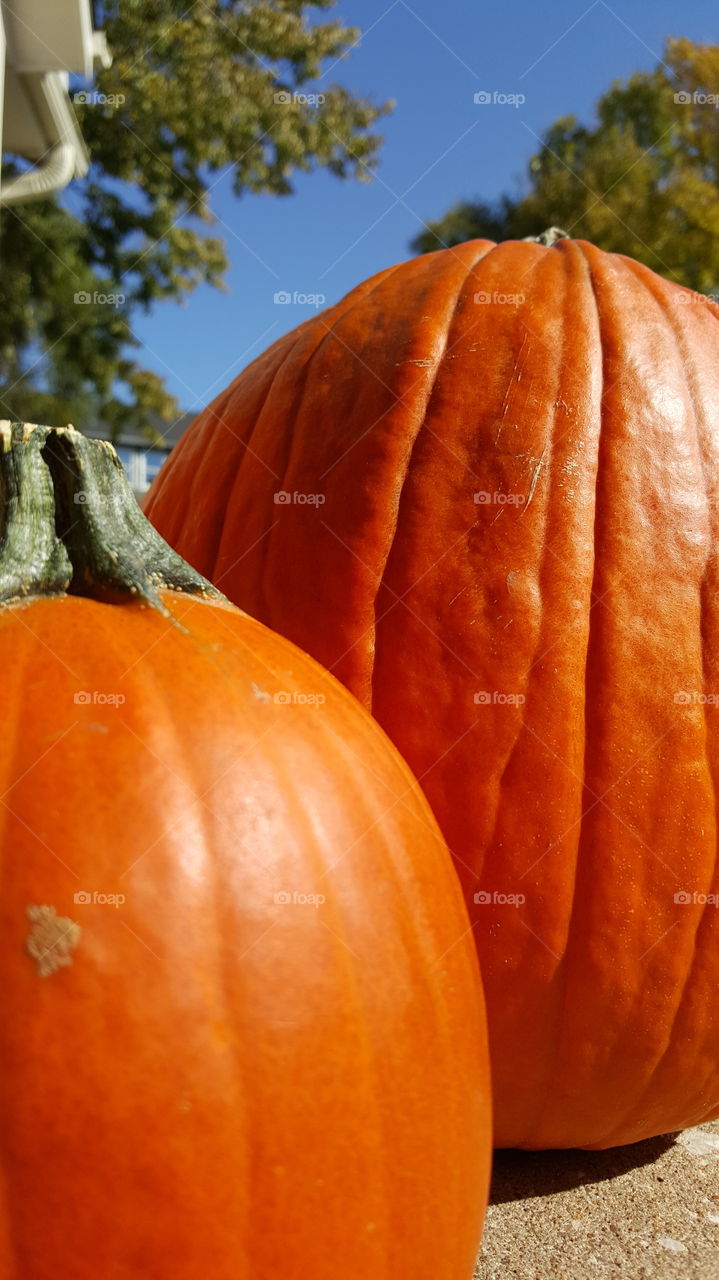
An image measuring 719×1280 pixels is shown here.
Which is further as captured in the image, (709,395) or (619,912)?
(709,395)

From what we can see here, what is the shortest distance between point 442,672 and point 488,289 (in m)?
0.68

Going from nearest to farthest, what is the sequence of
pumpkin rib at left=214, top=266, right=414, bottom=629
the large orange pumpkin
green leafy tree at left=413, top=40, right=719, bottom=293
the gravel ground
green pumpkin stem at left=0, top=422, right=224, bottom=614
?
1. the large orange pumpkin
2. green pumpkin stem at left=0, top=422, right=224, bottom=614
3. the gravel ground
4. pumpkin rib at left=214, top=266, right=414, bottom=629
5. green leafy tree at left=413, top=40, right=719, bottom=293

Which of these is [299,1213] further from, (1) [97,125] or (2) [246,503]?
(1) [97,125]

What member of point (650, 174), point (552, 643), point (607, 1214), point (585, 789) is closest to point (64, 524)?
point (552, 643)

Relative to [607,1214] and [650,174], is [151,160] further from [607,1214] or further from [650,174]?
[607,1214]

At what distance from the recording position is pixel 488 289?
1741 millimetres

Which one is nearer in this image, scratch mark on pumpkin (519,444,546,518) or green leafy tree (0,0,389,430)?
scratch mark on pumpkin (519,444,546,518)

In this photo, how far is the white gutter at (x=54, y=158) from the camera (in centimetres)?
730

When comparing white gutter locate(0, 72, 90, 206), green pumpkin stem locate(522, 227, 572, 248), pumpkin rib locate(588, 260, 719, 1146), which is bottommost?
pumpkin rib locate(588, 260, 719, 1146)

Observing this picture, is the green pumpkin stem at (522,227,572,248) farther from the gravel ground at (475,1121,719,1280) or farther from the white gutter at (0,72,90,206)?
the white gutter at (0,72,90,206)

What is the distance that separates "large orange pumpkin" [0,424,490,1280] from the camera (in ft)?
2.80

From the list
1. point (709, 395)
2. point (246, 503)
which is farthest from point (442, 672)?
point (709, 395)

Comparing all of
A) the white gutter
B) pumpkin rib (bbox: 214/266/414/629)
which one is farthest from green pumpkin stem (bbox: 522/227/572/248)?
the white gutter

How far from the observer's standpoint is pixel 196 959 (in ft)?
2.96
